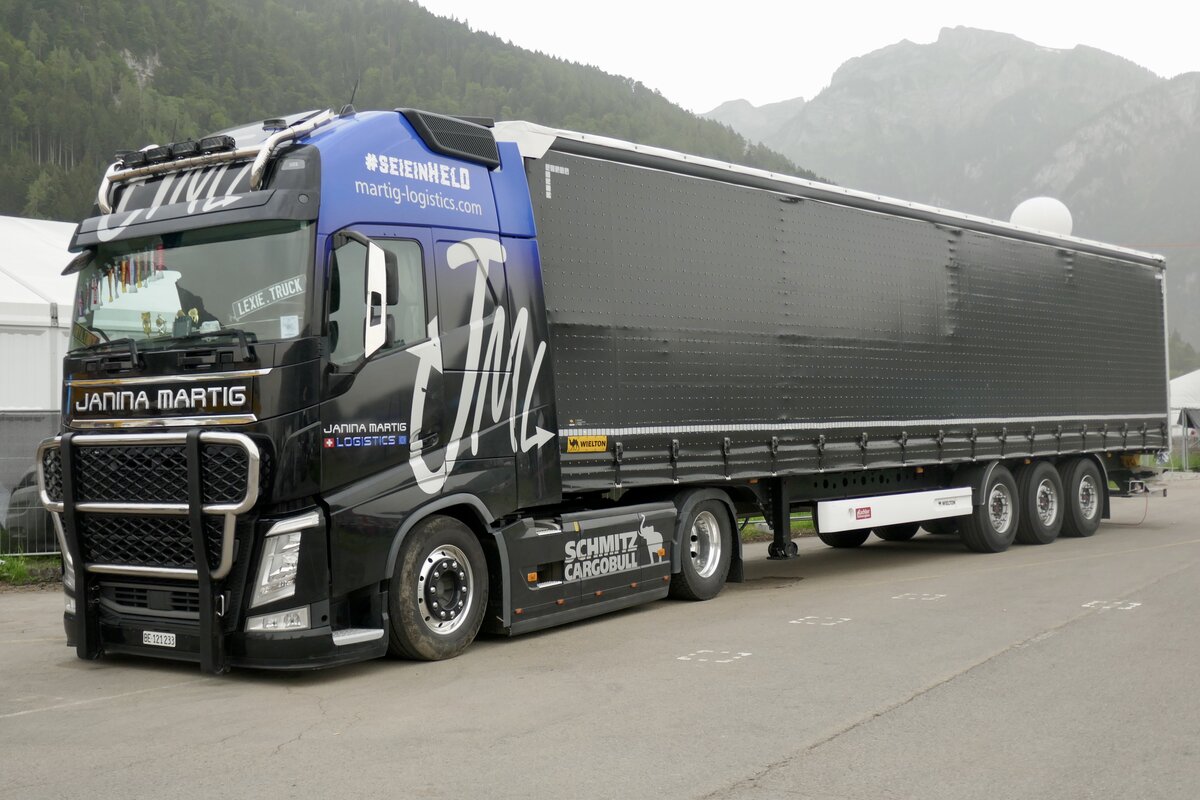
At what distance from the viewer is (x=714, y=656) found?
8047 mm

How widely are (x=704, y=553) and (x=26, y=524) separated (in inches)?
304

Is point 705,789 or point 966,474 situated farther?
point 966,474

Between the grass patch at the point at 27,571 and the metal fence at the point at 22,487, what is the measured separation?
143 millimetres

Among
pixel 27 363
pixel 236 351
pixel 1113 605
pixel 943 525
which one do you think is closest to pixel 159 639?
pixel 236 351

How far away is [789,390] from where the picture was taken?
452 inches

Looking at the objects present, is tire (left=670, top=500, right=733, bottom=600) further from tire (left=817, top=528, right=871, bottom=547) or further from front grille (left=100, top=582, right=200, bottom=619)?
tire (left=817, top=528, right=871, bottom=547)

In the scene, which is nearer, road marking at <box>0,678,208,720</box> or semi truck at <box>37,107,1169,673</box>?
road marking at <box>0,678,208,720</box>

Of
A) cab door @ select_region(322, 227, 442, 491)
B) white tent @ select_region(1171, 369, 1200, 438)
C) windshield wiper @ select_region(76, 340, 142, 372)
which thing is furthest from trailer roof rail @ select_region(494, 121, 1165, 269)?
white tent @ select_region(1171, 369, 1200, 438)

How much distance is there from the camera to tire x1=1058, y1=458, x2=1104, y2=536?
1678 centimetres

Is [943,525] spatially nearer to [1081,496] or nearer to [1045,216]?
[1081,496]

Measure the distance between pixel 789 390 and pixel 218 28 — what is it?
106 m

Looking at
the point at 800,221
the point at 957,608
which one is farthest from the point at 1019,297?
the point at 957,608

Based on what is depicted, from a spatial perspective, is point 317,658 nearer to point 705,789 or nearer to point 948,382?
point 705,789

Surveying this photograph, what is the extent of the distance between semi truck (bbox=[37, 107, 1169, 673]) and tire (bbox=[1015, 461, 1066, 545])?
386cm
